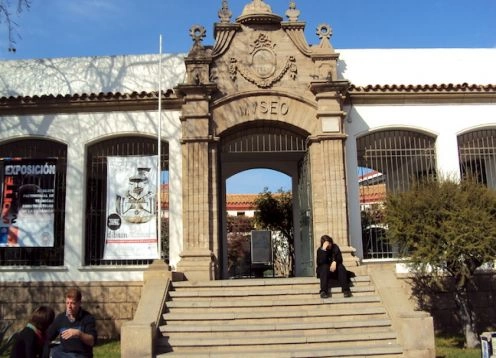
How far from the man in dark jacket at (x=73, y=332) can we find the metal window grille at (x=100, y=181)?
22.7ft

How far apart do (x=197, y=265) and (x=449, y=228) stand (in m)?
5.18

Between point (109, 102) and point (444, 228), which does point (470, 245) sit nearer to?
point (444, 228)

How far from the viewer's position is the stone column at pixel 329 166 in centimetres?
1228

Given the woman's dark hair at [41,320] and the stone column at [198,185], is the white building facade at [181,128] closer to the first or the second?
the stone column at [198,185]

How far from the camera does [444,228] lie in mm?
10438

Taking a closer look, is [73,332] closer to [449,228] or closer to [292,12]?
[449,228]

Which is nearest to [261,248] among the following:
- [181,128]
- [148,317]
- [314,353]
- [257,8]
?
[181,128]

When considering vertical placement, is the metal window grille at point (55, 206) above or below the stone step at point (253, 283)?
above

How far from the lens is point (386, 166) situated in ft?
46.3

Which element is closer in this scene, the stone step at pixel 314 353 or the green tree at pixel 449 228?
the stone step at pixel 314 353

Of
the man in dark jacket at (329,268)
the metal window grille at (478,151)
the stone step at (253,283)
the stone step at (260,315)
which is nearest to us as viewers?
the stone step at (260,315)

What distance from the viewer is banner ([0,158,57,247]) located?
13.0 meters

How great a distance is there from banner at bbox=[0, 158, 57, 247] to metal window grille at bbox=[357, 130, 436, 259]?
755 cm

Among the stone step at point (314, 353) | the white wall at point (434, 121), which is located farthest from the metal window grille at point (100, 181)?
the white wall at point (434, 121)
